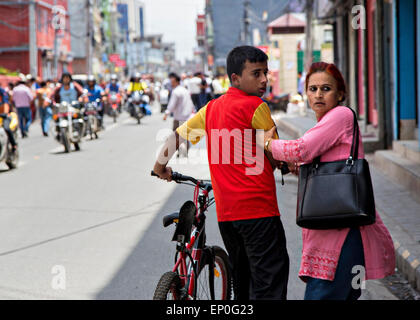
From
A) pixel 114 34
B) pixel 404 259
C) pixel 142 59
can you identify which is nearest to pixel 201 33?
pixel 142 59

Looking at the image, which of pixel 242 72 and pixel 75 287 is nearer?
pixel 242 72

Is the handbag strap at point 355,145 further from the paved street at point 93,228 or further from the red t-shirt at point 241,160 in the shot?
the paved street at point 93,228

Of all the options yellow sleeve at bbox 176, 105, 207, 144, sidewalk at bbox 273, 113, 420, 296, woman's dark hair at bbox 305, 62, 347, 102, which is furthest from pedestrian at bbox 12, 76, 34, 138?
woman's dark hair at bbox 305, 62, 347, 102

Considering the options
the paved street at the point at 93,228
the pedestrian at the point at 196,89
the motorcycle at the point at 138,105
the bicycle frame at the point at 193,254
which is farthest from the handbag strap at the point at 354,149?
the motorcycle at the point at 138,105

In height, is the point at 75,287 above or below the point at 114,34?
below

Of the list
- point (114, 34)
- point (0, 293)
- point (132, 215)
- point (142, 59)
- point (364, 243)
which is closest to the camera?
point (364, 243)

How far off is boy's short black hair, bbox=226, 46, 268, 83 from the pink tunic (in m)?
0.50

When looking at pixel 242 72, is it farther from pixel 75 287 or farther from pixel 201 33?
pixel 201 33

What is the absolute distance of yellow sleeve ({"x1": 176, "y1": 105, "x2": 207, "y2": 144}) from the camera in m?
4.11

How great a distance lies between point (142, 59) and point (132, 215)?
159m

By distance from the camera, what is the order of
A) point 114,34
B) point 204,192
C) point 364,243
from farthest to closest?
point 114,34
point 204,192
point 364,243

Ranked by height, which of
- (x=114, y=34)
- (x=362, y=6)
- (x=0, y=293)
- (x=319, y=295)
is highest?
(x=114, y=34)
